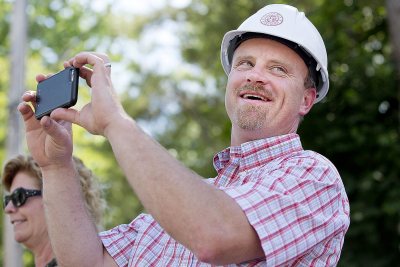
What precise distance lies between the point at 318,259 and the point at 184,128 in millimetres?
20139

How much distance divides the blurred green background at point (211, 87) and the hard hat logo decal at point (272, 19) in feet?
5.79

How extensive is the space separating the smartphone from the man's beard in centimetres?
56

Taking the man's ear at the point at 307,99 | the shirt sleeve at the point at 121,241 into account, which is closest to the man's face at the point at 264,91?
the man's ear at the point at 307,99

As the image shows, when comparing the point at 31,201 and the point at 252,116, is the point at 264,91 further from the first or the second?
the point at 31,201

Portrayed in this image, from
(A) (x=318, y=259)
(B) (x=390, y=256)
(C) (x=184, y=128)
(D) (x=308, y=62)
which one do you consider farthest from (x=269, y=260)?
(C) (x=184, y=128)

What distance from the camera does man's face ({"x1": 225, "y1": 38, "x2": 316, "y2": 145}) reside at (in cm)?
255

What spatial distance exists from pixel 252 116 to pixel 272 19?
1.21 ft

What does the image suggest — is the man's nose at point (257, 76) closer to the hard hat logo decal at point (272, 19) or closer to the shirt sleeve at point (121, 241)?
the hard hat logo decal at point (272, 19)

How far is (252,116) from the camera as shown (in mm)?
2545

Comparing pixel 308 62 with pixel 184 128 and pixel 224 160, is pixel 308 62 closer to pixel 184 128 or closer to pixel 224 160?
pixel 224 160

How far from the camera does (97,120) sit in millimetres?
2107

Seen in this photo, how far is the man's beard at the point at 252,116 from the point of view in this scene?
2.54 metres

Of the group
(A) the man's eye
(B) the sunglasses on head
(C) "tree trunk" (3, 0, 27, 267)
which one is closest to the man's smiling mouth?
(A) the man's eye

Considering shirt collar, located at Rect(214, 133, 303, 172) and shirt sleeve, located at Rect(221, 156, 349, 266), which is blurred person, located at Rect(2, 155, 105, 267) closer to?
shirt collar, located at Rect(214, 133, 303, 172)
